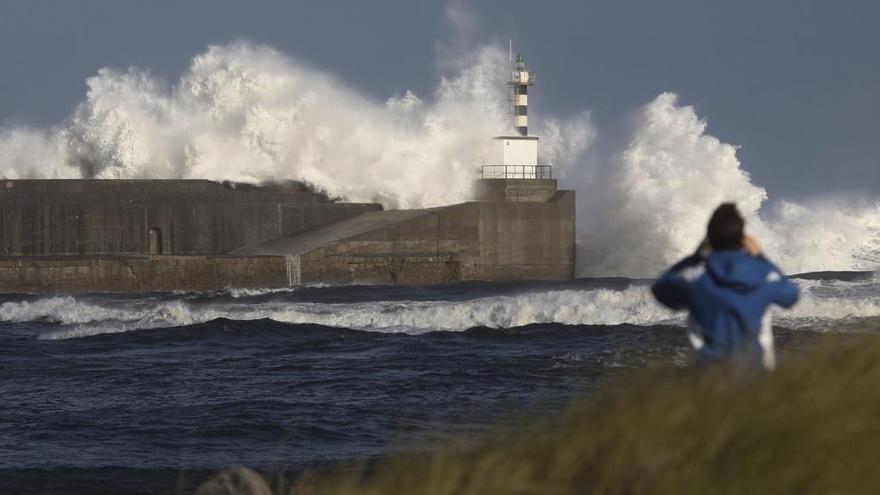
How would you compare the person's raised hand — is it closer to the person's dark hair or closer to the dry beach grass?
the person's dark hair

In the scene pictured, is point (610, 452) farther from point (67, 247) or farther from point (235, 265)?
point (67, 247)

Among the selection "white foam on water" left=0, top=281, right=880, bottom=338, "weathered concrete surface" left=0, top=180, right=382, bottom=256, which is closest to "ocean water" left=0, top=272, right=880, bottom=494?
"white foam on water" left=0, top=281, right=880, bottom=338

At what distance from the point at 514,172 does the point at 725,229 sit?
4050cm

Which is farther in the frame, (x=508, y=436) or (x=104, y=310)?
(x=104, y=310)

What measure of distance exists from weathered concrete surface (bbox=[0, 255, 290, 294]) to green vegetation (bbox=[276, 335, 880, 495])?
102 ft

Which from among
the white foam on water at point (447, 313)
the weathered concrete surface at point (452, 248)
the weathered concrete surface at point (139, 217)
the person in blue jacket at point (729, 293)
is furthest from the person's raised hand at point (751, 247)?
the weathered concrete surface at point (139, 217)

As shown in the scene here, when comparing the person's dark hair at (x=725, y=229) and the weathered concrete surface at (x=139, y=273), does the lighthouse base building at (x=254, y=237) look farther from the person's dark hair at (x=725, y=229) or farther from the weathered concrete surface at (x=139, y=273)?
the person's dark hair at (x=725, y=229)

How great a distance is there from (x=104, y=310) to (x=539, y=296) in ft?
25.0

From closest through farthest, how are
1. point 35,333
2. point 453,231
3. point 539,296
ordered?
point 35,333 → point 539,296 → point 453,231

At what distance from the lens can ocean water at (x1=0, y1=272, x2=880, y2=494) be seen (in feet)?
33.7

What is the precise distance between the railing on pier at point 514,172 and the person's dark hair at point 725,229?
39695 millimetres

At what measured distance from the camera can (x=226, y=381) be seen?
16.3 metres

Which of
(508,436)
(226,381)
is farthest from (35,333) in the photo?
(508,436)

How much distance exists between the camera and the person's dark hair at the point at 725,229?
5.07 metres
